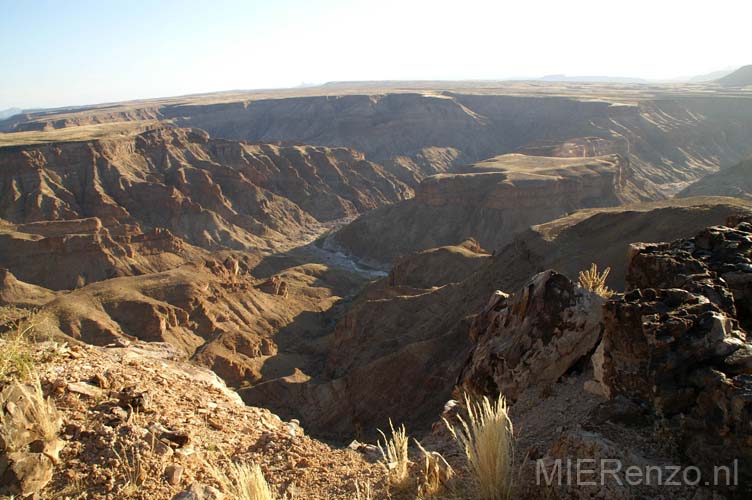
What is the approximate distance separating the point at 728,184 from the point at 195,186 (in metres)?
66.7

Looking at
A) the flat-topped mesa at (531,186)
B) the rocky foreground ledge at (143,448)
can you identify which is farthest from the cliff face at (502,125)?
the rocky foreground ledge at (143,448)

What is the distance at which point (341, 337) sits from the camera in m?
33.4

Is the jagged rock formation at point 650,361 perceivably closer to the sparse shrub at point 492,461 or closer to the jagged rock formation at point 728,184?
the sparse shrub at point 492,461

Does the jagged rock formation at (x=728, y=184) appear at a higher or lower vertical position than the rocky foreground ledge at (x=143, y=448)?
lower

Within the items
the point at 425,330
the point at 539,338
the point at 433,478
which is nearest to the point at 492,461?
the point at 433,478

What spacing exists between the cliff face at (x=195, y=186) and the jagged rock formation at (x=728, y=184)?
43.2 metres

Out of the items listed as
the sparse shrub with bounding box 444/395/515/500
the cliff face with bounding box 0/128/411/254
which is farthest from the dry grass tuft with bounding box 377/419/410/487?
the cliff face with bounding box 0/128/411/254

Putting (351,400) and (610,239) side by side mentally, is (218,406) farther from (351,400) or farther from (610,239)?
(610,239)

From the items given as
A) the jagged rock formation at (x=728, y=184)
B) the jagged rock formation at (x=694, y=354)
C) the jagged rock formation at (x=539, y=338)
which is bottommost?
the jagged rock formation at (x=728, y=184)

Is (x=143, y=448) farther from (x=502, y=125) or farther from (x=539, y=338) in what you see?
(x=502, y=125)

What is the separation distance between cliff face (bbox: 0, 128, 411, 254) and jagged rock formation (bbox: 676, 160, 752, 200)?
43.2 metres

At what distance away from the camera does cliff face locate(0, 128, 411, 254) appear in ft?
213

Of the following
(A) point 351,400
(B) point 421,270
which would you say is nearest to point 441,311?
(A) point 351,400

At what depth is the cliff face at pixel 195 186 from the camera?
2552 inches
